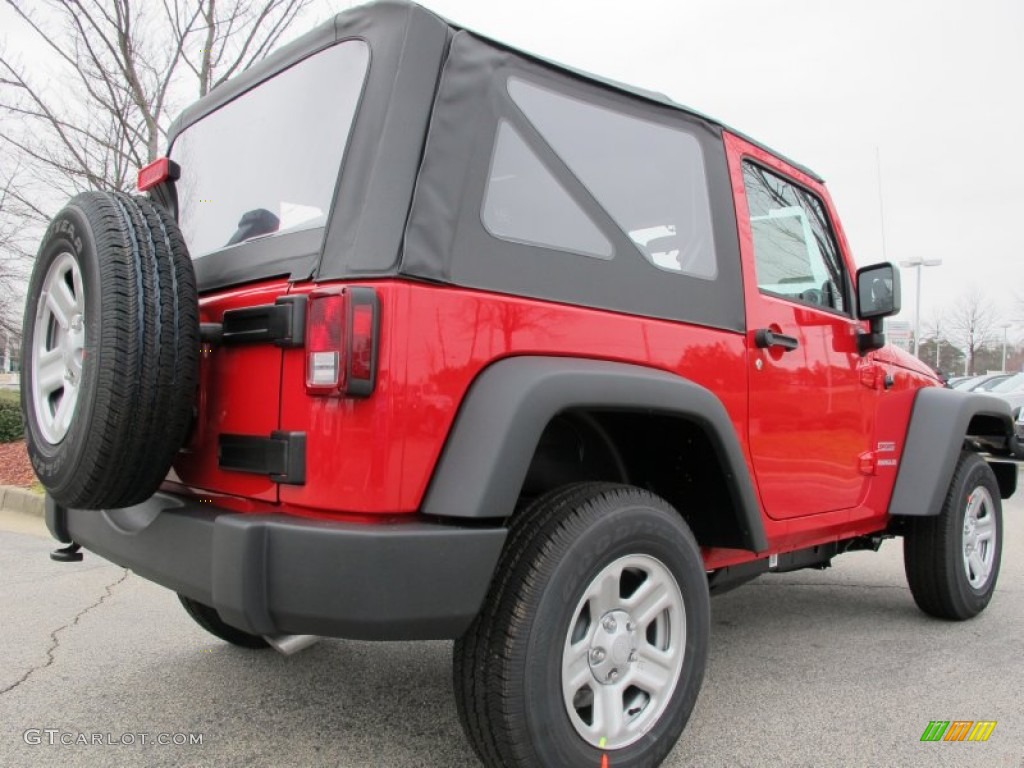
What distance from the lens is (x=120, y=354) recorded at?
6.05 feet

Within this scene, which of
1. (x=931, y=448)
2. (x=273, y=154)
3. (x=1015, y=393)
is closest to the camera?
(x=273, y=154)

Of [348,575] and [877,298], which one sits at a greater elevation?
[877,298]

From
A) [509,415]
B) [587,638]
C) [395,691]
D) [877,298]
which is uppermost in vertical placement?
[877,298]

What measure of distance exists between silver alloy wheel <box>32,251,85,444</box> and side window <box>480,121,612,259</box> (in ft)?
3.54

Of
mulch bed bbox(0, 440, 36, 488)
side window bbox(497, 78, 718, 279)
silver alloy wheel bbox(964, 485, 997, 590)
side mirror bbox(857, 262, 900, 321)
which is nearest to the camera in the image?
side window bbox(497, 78, 718, 279)

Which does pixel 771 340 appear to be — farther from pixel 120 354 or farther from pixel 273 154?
pixel 120 354

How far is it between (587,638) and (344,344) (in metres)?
0.97

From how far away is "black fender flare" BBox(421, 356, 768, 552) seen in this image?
1.81 meters

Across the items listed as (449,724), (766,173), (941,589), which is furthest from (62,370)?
(941,589)

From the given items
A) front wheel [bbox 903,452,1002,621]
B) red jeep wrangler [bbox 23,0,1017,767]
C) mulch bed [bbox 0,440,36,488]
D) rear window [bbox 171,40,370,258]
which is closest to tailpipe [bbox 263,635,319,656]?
red jeep wrangler [bbox 23,0,1017,767]

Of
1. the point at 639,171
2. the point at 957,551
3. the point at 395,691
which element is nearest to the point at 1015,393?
the point at 957,551

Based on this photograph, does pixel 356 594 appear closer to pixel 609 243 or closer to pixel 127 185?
pixel 609 243

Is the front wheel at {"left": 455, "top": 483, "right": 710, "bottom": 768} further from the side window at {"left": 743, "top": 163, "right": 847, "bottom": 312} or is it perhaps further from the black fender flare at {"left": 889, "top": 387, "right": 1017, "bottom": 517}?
the black fender flare at {"left": 889, "top": 387, "right": 1017, "bottom": 517}

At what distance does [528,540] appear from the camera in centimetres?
197
